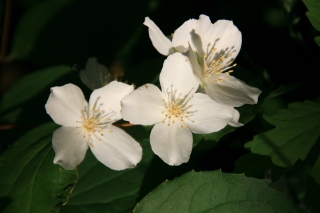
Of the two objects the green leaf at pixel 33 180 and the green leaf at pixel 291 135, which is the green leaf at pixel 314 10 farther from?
the green leaf at pixel 33 180

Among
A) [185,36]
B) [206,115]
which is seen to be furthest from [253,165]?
[185,36]

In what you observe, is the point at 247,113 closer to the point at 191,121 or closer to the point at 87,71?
the point at 191,121

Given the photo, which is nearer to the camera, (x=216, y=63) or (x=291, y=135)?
(x=291, y=135)

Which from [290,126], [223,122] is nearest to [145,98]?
[223,122]

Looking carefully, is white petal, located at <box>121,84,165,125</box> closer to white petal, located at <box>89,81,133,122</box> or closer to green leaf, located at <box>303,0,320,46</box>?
white petal, located at <box>89,81,133,122</box>

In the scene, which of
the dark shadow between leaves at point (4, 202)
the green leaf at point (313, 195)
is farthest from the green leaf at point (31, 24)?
the green leaf at point (313, 195)

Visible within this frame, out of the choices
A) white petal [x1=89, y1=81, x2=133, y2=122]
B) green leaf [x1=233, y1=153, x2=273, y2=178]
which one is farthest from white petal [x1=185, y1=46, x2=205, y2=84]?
green leaf [x1=233, y1=153, x2=273, y2=178]

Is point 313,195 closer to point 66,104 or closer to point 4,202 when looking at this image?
point 66,104
